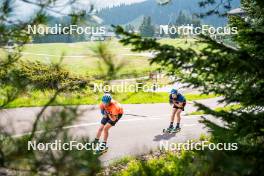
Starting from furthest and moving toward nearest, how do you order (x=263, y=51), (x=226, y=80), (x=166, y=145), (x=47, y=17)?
(x=166, y=145) → (x=226, y=80) → (x=263, y=51) → (x=47, y=17)

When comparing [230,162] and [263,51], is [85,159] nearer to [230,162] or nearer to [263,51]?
[230,162]

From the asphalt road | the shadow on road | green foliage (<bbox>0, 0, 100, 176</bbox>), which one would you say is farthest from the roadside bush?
the shadow on road

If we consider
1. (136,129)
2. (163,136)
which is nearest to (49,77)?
(163,136)

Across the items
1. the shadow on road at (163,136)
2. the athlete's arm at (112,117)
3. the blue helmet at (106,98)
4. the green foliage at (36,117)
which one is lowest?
the shadow on road at (163,136)

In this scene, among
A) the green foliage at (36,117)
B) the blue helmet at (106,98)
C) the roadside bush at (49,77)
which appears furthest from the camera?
the blue helmet at (106,98)

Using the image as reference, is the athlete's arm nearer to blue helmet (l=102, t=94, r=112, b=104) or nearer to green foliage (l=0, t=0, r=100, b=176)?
blue helmet (l=102, t=94, r=112, b=104)

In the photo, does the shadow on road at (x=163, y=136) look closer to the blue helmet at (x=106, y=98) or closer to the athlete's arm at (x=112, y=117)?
the athlete's arm at (x=112, y=117)

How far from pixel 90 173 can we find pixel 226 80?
10.5ft

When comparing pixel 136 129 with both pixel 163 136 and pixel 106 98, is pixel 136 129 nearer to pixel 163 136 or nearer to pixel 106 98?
pixel 163 136

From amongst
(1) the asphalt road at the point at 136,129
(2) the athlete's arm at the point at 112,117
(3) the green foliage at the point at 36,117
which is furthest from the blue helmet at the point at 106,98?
(3) the green foliage at the point at 36,117

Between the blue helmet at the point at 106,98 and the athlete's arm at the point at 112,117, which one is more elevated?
the blue helmet at the point at 106,98

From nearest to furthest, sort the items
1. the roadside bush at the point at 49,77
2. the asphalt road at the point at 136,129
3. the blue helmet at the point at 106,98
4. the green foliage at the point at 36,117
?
1. the green foliage at the point at 36,117
2. the roadside bush at the point at 49,77
3. the blue helmet at the point at 106,98
4. the asphalt road at the point at 136,129

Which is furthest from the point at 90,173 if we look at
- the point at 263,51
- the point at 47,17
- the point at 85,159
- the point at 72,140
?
the point at 263,51

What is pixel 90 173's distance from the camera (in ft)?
11.7
